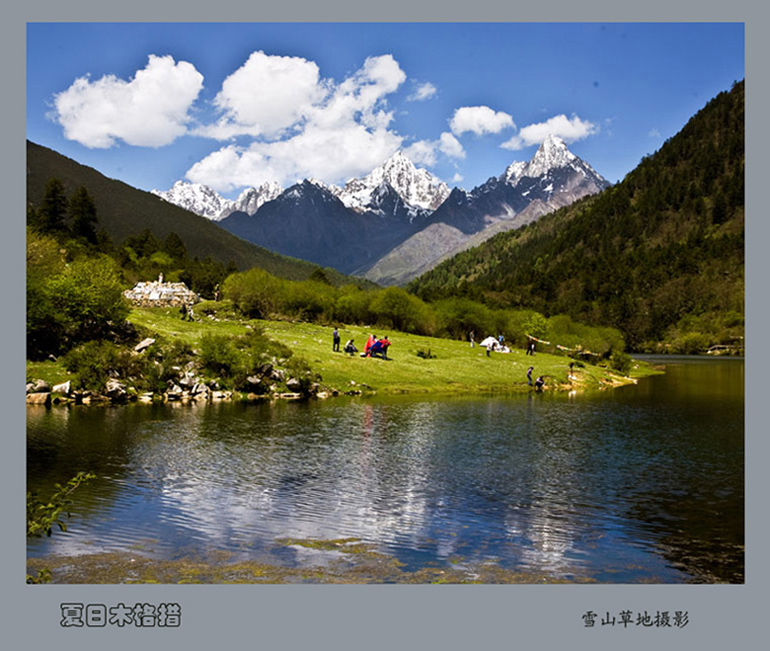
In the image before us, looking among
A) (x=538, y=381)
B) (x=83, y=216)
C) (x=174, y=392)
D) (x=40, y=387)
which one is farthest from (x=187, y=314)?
(x=83, y=216)

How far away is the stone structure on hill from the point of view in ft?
392

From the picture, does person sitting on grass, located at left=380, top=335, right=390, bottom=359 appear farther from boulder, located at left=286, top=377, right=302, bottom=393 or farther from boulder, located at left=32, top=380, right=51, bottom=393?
boulder, located at left=32, top=380, right=51, bottom=393

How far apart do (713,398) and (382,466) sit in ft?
178

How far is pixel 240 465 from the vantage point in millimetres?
32688

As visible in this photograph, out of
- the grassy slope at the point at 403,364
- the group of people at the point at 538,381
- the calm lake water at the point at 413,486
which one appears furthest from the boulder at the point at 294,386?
the group of people at the point at 538,381

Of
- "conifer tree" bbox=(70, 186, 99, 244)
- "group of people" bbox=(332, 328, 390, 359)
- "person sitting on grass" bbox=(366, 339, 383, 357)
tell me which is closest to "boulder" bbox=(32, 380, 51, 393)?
"group of people" bbox=(332, 328, 390, 359)

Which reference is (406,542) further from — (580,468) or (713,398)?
(713,398)

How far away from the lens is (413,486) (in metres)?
29.6

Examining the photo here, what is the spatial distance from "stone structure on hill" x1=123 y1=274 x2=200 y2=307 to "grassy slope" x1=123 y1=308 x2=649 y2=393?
1417cm

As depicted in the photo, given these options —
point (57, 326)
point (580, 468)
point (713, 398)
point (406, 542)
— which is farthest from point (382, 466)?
point (713, 398)

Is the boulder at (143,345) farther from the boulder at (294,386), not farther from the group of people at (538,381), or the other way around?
the group of people at (538,381)

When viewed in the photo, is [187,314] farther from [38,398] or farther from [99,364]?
[38,398]

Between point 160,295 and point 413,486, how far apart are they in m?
105

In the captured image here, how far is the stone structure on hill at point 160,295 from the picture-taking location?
119463 millimetres
